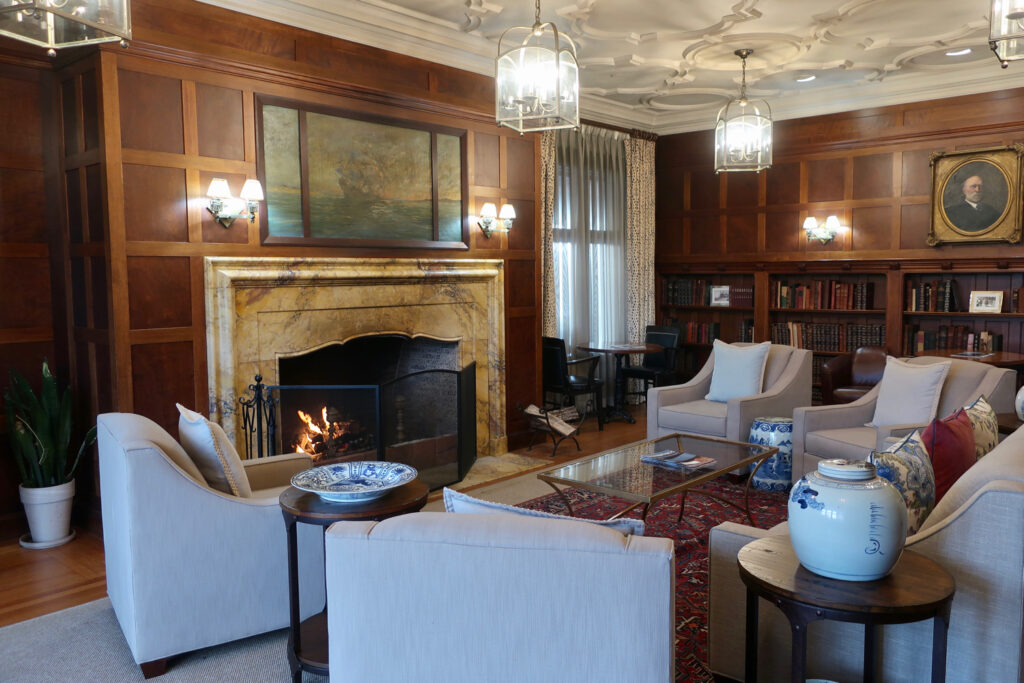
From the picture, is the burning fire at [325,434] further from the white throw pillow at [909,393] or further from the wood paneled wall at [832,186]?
the wood paneled wall at [832,186]

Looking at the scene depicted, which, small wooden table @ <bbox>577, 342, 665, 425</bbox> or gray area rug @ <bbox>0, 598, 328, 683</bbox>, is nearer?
gray area rug @ <bbox>0, 598, 328, 683</bbox>

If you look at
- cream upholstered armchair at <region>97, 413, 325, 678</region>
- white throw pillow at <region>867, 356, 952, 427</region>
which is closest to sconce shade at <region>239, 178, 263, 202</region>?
cream upholstered armchair at <region>97, 413, 325, 678</region>

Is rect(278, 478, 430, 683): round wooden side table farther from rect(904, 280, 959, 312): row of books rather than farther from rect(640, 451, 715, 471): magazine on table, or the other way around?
rect(904, 280, 959, 312): row of books

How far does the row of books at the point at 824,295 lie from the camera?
7445 mm

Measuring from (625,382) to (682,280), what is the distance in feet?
5.37

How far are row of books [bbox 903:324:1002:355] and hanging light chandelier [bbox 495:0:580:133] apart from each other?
495 cm

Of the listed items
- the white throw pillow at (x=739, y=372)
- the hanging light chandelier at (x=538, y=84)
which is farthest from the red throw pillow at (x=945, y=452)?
the white throw pillow at (x=739, y=372)

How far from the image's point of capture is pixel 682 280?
8.73m

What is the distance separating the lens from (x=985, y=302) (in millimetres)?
6715

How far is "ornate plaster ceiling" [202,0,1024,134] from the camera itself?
16.4 feet

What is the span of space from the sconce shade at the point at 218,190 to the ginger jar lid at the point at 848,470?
11.5 ft

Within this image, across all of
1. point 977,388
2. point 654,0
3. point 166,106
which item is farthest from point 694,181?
point 166,106

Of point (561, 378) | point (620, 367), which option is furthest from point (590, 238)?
point (561, 378)

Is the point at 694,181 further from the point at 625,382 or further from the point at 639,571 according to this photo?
the point at 639,571
